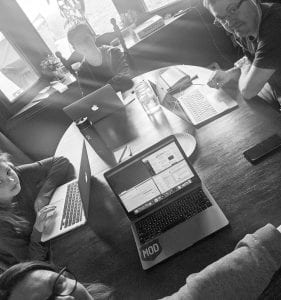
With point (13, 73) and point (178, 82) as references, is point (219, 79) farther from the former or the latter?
point (13, 73)

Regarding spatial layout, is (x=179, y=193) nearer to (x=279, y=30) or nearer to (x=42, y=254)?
(x=42, y=254)

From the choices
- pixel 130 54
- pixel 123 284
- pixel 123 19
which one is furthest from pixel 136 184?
pixel 123 19

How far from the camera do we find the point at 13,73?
3.77 metres

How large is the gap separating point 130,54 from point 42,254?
8.97 feet

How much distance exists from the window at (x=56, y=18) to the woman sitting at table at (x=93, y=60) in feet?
2.92

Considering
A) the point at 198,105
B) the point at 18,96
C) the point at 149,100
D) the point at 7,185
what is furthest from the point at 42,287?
the point at 18,96

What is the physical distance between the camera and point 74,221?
1.52 m

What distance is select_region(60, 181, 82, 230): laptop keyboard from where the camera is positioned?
1.53 metres

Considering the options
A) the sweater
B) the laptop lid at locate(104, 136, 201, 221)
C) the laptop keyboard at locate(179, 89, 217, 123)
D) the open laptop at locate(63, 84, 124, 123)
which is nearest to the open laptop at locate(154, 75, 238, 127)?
the laptop keyboard at locate(179, 89, 217, 123)

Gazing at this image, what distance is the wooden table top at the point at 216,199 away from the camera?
106 cm

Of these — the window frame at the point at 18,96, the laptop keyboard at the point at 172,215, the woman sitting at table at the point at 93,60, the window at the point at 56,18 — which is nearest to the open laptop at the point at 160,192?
the laptop keyboard at the point at 172,215

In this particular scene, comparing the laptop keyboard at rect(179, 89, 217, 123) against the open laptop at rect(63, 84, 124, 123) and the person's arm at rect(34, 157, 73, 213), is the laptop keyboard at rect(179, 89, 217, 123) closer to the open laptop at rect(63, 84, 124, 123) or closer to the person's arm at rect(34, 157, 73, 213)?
the open laptop at rect(63, 84, 124, 123)

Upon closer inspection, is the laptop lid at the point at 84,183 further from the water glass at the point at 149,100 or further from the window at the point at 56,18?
the window at the point at 56,18

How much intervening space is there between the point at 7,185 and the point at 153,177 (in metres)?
1.04
